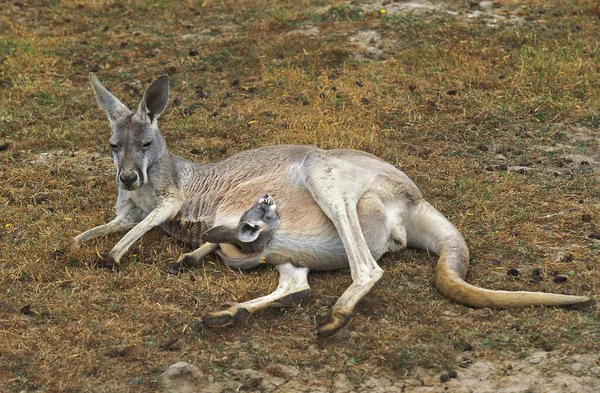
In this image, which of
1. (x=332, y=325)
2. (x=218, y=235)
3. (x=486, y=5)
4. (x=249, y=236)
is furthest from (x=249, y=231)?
(x=486, y=5)

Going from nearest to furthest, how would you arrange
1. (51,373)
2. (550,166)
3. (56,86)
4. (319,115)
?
(51,373) < (550,166) < (319,115) < (56,86)

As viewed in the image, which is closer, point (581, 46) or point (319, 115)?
point (319, 115)

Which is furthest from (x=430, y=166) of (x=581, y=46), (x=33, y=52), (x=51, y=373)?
(x=33, y=52)

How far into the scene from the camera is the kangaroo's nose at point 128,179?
5.33 meters

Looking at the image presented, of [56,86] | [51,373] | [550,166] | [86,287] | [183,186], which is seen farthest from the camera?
[56,86]

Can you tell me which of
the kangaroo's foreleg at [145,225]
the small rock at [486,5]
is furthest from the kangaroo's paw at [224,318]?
the small rock at [486,5]

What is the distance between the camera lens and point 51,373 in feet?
13.2

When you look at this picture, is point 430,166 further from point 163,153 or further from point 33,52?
point 33,52

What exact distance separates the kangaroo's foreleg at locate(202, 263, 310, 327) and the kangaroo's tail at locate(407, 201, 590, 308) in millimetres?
710

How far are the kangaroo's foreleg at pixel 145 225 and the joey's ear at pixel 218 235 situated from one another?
40cm

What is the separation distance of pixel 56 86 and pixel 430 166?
362cm

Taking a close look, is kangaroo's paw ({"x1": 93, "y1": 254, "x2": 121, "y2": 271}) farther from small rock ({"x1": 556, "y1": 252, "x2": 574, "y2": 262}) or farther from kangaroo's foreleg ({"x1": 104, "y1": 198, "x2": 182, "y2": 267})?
small rock ({"x1": 556, "y1": 252, "x2": 574, "y2": 262})

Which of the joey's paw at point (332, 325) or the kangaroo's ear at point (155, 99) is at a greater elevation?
the kangaroo's ear at point (155, 99)

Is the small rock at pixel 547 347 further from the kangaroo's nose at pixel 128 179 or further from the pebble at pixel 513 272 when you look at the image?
the kangaroo's nose at pixel 128 179
